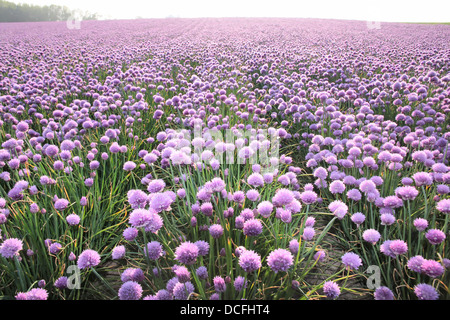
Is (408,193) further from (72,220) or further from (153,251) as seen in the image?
(72,220)

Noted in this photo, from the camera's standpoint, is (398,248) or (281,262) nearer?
(281,262)

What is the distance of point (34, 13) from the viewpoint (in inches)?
1960

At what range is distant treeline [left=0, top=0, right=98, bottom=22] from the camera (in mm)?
45969

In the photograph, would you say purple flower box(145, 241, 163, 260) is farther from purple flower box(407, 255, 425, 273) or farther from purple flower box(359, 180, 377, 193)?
purple flower box(359, 180, 377, 193)

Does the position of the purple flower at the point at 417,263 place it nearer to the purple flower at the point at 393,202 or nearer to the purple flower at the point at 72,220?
the purple flower at the point at 393,202

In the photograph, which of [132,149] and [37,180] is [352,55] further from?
[37,180]

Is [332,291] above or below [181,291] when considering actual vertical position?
below

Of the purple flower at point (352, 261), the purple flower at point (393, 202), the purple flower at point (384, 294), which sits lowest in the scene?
the purple flower at point (384, 294)

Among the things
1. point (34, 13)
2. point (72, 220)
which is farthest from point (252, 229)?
point (34, 13)

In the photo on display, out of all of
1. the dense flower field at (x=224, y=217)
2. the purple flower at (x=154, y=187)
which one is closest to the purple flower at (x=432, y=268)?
the dense flower field at (x=224, y=217)

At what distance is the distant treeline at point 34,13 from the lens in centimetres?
4597

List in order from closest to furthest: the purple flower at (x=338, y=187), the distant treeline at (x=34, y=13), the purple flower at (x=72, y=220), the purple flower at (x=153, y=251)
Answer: the purple flower at (x=153, y=251) → the purple flower at (x=72, y=220) → the purple flower at (x=338, y=187) → the distant treeline at (x=34, y=13)

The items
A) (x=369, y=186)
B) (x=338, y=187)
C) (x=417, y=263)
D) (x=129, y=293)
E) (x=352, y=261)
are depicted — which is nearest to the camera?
(x=129, y=293)

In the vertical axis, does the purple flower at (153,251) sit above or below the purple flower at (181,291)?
above
